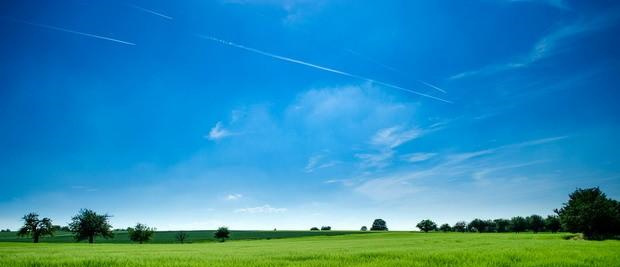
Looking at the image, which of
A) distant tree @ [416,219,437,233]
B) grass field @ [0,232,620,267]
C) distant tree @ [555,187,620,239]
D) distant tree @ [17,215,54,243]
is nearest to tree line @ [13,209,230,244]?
distant tree @ [17,215,54,243]

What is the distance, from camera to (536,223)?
163 meters

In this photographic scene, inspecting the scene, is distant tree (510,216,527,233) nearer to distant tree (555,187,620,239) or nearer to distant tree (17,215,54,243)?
distant tree (555,187,620,239)

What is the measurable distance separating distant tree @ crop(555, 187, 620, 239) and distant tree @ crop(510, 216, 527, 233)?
13449cm

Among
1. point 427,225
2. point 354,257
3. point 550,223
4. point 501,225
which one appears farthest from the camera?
point 501,225

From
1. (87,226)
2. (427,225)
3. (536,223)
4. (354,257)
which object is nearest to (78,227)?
(87,226)

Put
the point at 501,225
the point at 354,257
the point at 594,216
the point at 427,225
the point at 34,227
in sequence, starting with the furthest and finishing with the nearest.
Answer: the point at 501,225 < the point at 427,225 < the point at 34,227 < the point at 594,216 < the point at 354,257

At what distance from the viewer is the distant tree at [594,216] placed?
149 feet

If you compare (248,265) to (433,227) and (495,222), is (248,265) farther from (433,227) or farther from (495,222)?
(495,222)

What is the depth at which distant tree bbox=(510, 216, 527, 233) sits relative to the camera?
553 feet

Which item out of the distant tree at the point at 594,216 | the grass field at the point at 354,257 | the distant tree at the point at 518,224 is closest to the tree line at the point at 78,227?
the grass field at the point at 354,257

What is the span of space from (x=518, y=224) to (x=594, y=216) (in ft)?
470

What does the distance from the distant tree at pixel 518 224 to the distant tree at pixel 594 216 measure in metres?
134

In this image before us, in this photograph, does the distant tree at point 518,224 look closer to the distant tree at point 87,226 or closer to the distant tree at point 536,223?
the distant tree at point 536,223

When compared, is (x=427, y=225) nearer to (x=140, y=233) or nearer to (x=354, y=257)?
(x=140, y=233)
